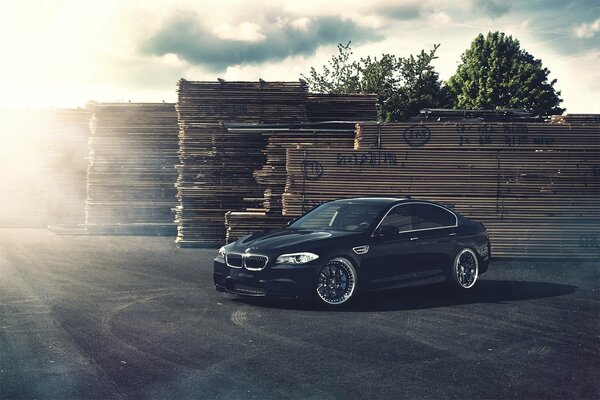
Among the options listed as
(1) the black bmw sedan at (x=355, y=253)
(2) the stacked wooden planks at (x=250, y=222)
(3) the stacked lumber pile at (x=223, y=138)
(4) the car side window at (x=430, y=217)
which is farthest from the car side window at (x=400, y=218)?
(3) the stacked lumber pile at (x=223, y=138)

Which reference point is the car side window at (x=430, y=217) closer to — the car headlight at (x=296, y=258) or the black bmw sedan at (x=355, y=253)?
the black bmw sedan at (x=355, y=253)

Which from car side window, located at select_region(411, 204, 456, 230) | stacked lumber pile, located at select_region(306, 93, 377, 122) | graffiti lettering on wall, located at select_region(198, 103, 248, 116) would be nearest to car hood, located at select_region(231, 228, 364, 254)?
car side window, located at select_region(411, 204, 456, 230)

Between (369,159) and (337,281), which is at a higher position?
(369,159)

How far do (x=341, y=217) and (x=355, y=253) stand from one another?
1.18 meters

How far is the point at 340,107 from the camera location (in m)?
22.2

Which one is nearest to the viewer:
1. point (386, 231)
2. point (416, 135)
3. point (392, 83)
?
point (386, 231)

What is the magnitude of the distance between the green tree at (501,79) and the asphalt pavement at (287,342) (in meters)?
42.5

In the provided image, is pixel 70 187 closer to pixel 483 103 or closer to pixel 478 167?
pixel 478 167

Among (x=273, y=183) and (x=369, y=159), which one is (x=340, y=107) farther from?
(x=369, y=159)

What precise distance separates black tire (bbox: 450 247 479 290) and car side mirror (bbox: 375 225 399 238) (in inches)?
55.9

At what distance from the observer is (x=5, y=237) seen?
22984 mm

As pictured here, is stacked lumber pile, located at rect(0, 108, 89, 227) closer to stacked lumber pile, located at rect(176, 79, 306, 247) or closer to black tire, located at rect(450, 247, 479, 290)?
stacked lumber pile, located at rect(176, 79, 306, 247)

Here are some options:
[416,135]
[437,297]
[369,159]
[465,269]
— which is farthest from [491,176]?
[437,297]

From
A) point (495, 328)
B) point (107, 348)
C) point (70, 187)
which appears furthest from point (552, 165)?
point (70, 187)
